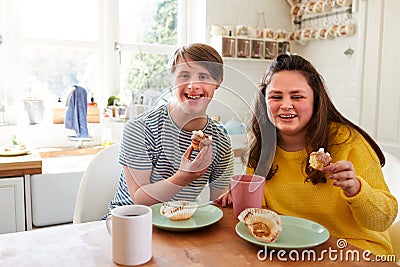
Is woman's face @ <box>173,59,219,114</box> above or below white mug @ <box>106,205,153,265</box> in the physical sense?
above

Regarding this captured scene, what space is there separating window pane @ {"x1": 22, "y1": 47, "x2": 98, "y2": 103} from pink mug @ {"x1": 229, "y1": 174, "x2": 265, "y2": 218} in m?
1.96

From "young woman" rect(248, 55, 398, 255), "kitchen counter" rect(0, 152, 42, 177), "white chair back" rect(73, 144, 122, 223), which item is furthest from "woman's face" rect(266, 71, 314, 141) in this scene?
"kitchen counter" rect(0, 152, 42, 177)

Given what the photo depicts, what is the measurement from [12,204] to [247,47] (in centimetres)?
184

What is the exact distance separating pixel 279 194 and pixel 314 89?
328 millimetres

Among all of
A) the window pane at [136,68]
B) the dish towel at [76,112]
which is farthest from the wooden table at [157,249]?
the window pane at [136,68]

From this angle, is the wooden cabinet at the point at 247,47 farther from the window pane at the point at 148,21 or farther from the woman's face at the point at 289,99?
the woman's face at the point at 289,99

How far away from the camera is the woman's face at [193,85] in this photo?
86 centimetres

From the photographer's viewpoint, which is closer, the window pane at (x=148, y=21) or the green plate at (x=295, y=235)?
the green plate at (x=295, y=235)

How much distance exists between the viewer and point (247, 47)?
280 cm

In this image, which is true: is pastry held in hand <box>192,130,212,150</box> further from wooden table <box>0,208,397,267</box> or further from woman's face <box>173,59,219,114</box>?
wooden table <box>0,208,397,267</box>

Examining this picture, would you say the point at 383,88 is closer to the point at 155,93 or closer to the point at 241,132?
the point at 241,132

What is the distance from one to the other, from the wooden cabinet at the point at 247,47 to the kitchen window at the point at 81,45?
418 mm

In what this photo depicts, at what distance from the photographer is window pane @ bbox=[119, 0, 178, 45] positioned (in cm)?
279

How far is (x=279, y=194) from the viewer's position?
1155 millimetres
